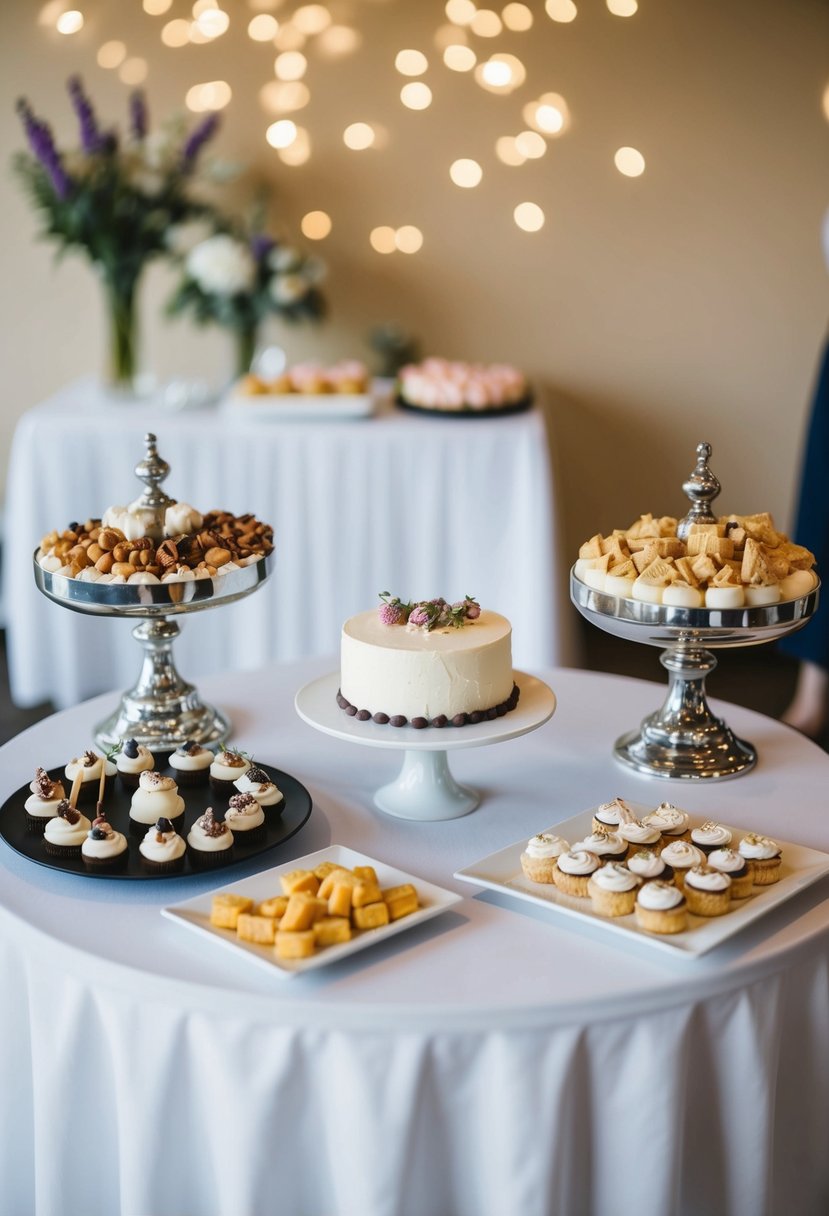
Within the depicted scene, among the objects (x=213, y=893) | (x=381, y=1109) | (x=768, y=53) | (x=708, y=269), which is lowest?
(x=381, y=1109)

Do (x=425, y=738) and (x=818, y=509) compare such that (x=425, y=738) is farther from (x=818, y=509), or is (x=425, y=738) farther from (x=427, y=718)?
(x=818, y=509)

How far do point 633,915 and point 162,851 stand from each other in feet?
1.66

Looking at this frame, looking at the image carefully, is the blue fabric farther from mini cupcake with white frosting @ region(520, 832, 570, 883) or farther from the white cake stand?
mini cupcake with white frosting @ region(520, 832, 570, 883)

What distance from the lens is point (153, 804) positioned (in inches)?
56.6

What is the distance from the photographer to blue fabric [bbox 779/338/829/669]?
3.37m

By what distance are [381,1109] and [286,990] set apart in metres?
0.14

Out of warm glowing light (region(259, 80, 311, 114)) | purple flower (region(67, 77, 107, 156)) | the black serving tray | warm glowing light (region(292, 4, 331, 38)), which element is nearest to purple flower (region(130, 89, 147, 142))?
purple flower (region(67, 77, 107, 156))

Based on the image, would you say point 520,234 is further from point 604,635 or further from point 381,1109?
point 381,1109

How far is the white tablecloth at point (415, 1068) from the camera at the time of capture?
3.74 ft

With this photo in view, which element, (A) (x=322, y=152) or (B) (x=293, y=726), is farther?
(A) (x=322, y=152)

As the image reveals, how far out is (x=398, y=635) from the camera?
1.51m

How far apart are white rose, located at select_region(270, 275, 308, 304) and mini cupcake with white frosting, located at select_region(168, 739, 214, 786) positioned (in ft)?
8.13

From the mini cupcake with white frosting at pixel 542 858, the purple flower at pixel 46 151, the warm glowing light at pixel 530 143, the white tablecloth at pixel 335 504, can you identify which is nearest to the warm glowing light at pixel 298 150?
the warm glowing light at pixel 530 143

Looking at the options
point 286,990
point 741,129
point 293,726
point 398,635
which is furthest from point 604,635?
point 286,990
